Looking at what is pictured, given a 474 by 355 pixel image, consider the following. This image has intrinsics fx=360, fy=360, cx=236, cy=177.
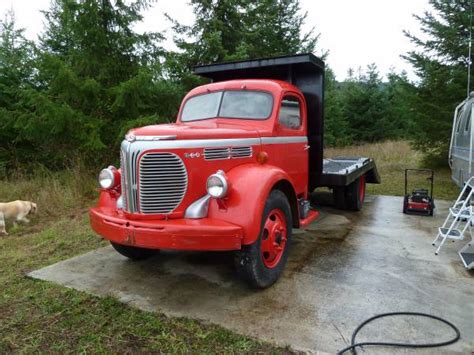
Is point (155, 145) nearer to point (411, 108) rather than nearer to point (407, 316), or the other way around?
point (407, 316)

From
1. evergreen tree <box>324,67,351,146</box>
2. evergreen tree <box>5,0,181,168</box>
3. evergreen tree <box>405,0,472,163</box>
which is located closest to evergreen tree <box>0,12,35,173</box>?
evergreen tree <box>5,0,181,168</box>

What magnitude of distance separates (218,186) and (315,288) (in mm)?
1377

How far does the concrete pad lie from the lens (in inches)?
107

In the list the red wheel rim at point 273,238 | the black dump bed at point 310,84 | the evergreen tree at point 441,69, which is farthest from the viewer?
the evergreen tree at point 441,69

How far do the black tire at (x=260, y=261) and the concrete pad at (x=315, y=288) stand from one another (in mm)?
125

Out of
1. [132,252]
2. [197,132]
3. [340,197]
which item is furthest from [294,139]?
[340,197]

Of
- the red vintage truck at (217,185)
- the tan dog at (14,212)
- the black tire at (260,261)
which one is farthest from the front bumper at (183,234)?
the tan dog at (14,212)

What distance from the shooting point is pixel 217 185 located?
3043mm

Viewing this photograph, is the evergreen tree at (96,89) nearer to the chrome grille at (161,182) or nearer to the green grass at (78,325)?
the green grass at (78,325)

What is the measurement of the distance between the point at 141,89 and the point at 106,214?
5579 mm

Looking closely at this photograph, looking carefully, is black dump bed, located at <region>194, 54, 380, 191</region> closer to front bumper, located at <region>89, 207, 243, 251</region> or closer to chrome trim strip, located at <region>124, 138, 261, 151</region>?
chrome trim strip, located at <region>124, 138, 261, 151</region>

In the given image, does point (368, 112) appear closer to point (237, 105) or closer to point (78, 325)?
point (237, 105)

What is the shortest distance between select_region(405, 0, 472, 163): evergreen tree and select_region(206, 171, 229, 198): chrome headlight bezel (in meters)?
9.71

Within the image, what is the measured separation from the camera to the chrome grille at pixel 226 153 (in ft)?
10.9
